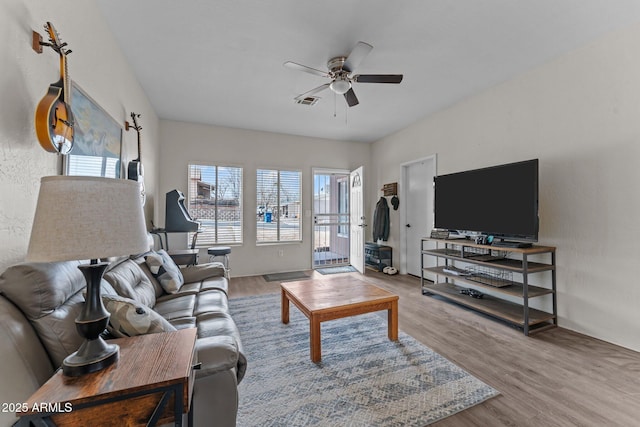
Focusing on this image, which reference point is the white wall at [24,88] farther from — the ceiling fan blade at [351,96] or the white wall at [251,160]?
the white wall at [251,160]

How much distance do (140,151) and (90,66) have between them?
1.31 metres

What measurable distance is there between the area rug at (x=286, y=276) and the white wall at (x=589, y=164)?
3.55 m

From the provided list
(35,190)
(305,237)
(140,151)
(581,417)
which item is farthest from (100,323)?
(305,237)

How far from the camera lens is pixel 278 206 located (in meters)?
5.37

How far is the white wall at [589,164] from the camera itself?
237 centimetres

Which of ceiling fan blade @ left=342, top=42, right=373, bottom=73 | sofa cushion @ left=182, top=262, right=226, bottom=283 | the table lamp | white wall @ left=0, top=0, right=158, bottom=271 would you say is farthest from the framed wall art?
ceiling fan blade @ left=342, top=42, right=373, bottom=73

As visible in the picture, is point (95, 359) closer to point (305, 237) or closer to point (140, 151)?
point (140, 151)

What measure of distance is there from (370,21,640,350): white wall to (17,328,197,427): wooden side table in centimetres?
345

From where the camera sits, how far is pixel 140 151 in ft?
10.5

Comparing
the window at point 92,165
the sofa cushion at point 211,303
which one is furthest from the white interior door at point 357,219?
the window at point 92,165

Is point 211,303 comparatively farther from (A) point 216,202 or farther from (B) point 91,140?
(A) point 216,202

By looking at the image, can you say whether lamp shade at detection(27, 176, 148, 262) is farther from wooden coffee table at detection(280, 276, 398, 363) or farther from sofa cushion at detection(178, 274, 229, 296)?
sofa cushion at detection(178, 274, 229, 296)

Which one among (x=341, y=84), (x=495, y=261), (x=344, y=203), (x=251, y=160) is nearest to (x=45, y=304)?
(x=341, y=84)

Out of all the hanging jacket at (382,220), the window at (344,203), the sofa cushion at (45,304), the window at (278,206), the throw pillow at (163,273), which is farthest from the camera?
the window at (344,203)
